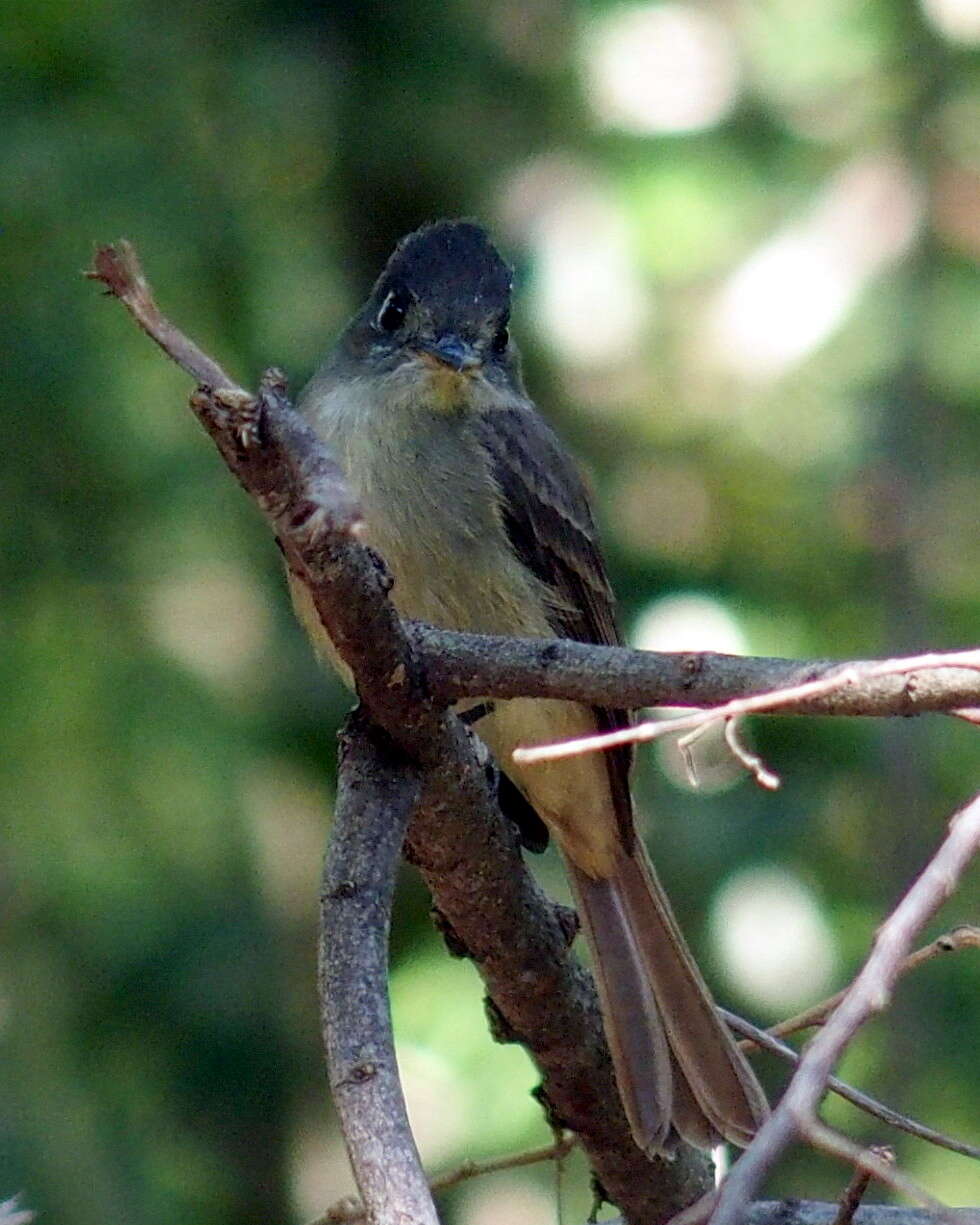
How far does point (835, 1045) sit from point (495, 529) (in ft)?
8.66

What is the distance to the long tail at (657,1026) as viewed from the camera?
3.31 m

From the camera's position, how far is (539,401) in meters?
6.27

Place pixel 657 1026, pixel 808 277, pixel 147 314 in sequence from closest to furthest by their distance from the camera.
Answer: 1. pixel 147 314
2. pixel 657 1026
3. pixel 808 277

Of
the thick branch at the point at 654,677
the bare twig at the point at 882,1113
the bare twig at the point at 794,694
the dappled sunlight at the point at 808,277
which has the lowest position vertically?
the bare twig at the point at 882,1113

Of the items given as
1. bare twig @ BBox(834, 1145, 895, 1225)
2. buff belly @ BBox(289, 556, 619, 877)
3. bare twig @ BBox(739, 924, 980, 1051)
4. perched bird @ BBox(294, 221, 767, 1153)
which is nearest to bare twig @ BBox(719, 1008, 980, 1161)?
bare twig @ BBox(739, 924, 980, 1051)

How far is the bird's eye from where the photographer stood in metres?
4.28

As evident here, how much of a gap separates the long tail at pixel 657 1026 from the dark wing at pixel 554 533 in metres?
0.14

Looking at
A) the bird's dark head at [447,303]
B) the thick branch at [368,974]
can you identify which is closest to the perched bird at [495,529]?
the bird's dark head at [447,303]

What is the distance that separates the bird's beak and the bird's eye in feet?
0.36

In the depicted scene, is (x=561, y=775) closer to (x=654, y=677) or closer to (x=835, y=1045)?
(x=654, y=677)

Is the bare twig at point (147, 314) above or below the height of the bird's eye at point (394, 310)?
below

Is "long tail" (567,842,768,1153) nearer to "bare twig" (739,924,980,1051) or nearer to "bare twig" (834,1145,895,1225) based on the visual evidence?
"bare twig" (739,924,980,1051)

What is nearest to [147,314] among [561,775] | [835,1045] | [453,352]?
[835,1045]

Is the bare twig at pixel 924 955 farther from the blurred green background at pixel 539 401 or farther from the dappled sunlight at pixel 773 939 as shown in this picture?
the blurred green background at pixel 539 401
